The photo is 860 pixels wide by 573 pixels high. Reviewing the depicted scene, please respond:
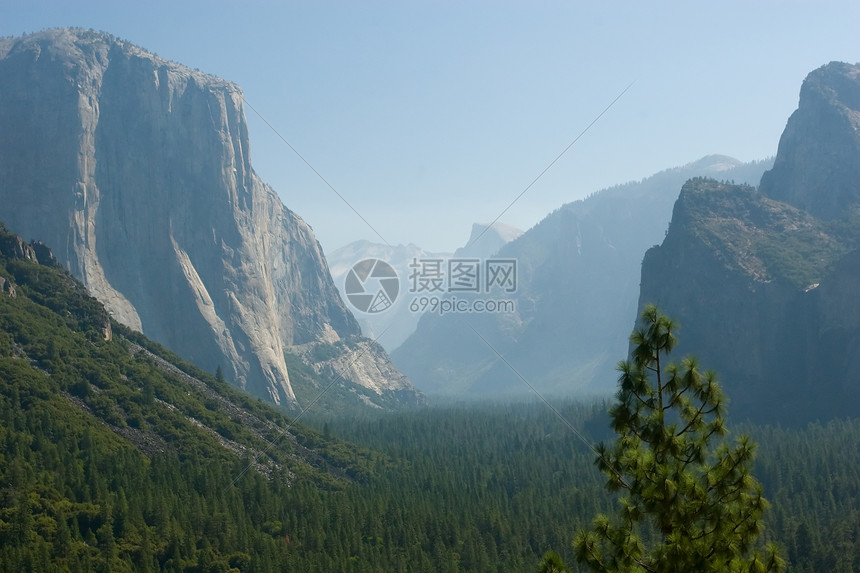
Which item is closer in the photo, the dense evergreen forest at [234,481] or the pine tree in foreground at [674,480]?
the pine tree in foreground at [674,480]

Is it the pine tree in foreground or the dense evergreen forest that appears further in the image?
the dense evergreen forest

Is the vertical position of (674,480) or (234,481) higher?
(674,480)

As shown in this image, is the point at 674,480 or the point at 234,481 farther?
the point at 234,481

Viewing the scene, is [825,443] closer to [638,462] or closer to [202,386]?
[202,386]

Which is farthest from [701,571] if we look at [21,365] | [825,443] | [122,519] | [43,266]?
[43,266]
